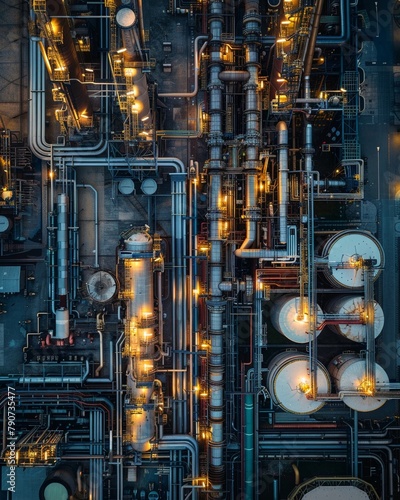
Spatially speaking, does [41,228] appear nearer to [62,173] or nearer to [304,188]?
[62,173]

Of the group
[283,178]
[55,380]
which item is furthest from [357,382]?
[55,380]

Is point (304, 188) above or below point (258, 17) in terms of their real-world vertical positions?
below

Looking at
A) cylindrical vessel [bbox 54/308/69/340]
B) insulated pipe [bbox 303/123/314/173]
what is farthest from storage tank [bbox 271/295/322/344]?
cylindrical vessel [bbox 54/308/69/340]

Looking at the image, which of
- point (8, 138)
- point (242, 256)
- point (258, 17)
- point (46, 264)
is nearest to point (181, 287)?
point (242, 256)

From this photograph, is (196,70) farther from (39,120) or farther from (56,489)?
(56,489)

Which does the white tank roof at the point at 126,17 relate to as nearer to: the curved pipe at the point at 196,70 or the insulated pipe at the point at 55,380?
the curved pipe at the point at 196,70

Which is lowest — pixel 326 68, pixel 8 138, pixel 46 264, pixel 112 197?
pixel 46 264

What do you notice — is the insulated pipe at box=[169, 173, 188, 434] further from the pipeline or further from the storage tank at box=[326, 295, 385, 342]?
the storage tank at box=[326, 295, 385, 342]
